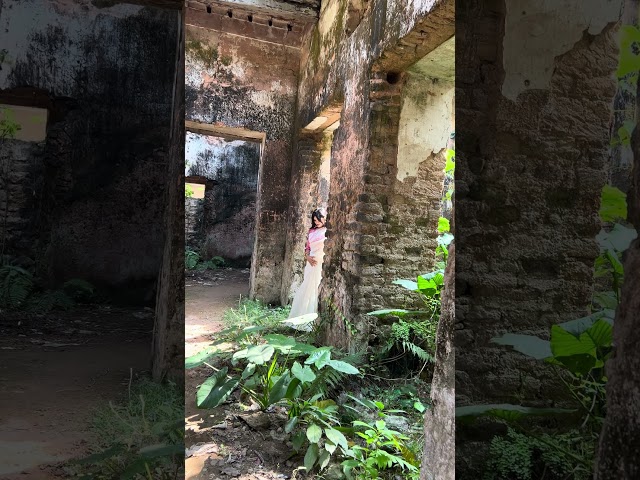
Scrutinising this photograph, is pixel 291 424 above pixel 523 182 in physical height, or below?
below

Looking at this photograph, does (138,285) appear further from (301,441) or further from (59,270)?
(301,441)

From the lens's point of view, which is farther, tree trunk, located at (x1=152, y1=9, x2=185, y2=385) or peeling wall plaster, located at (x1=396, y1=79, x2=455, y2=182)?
peeling wall plaster, located at (x1=396, y1=79, x2=455, y2=182)

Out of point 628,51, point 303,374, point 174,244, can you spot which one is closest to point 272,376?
point 303,374

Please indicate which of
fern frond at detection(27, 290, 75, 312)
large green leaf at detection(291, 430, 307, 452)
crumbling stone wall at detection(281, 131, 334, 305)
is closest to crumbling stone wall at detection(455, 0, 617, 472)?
fern frond at detection(27, 290, 75, 312)

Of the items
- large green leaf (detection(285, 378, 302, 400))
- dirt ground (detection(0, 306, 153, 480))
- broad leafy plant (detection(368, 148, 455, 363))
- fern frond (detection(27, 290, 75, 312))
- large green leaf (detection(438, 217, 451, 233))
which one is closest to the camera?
dirt ground (detection(0, 306, 153, 480))

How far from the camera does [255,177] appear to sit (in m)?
10.9

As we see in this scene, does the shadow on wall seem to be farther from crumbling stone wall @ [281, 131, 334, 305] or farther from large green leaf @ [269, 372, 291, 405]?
large green leaf @ [269, 372, 291, 405]

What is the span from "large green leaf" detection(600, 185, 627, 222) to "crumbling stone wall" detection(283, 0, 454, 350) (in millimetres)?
2386

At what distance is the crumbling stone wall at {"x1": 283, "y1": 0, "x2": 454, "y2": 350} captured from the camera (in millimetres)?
3428

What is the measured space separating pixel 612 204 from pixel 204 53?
20.5 feet

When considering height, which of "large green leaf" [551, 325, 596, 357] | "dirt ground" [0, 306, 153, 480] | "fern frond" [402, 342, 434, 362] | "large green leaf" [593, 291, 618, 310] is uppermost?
"large green leaf" [593, 291, 618, 310]

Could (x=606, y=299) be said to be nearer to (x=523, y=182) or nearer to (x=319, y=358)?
(x=523, y=182)

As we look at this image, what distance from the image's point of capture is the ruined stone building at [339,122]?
3.74 metres

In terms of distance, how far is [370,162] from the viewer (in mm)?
3744
